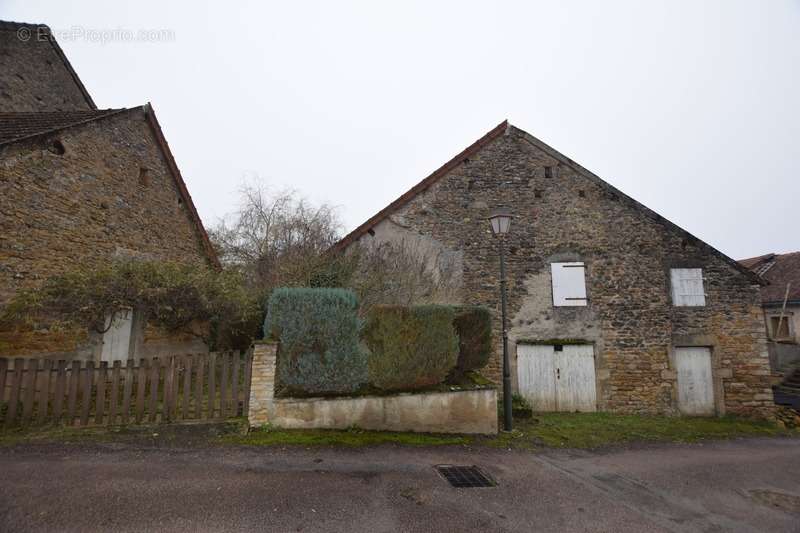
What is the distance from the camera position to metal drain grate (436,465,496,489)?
4824mm

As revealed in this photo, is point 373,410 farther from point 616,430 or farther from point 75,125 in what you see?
point 75,125

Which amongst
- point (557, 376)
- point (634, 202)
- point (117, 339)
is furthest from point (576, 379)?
point (117, 339)

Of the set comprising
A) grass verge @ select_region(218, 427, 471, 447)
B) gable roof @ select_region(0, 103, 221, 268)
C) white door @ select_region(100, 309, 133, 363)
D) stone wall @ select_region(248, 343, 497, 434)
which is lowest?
grass verge @ select_region(218, 427, 471, 447)

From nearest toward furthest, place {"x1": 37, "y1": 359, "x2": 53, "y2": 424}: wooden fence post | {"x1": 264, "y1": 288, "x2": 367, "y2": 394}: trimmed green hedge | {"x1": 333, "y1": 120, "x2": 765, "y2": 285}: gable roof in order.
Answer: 1. {"x1": 37, "y1": 359, "x2": 53, "y2": 424}: wooden fence post
2. {"x1": 264, "y1": 288, "x2": 367, "y2": 394}: trimmed green hedge
3. {"x1": 333, "y1": 120, "x2": 765, "y2": 285}: gable roof

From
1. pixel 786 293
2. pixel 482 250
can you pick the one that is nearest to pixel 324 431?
pixel 482 250

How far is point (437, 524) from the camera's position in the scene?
150 inches

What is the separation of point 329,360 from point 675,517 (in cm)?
504

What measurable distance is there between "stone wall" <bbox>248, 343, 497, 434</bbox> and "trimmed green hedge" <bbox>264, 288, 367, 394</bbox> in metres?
0.22

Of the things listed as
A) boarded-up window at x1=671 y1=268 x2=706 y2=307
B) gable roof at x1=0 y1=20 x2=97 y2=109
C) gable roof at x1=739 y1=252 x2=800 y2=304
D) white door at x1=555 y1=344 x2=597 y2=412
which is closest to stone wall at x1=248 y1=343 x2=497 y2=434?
white door at x1=555 y1=344 x2=597 y2=412

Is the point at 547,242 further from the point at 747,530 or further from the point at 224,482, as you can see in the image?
the point at 224,482

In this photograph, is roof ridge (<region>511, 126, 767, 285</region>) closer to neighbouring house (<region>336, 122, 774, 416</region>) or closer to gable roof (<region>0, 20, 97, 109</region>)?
neighbouring house (<region>336, 122, 774, 416</region>)

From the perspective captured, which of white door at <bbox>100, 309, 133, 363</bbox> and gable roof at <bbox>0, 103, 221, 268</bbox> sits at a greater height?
gable roof at <bbox>0, 103, 221, 268</bbox>

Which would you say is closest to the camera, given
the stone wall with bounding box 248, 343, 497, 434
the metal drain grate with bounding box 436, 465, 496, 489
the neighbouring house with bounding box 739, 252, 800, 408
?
the metal drain grate with bounding box 436, 465, 496, 489

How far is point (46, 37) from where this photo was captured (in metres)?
13.2
